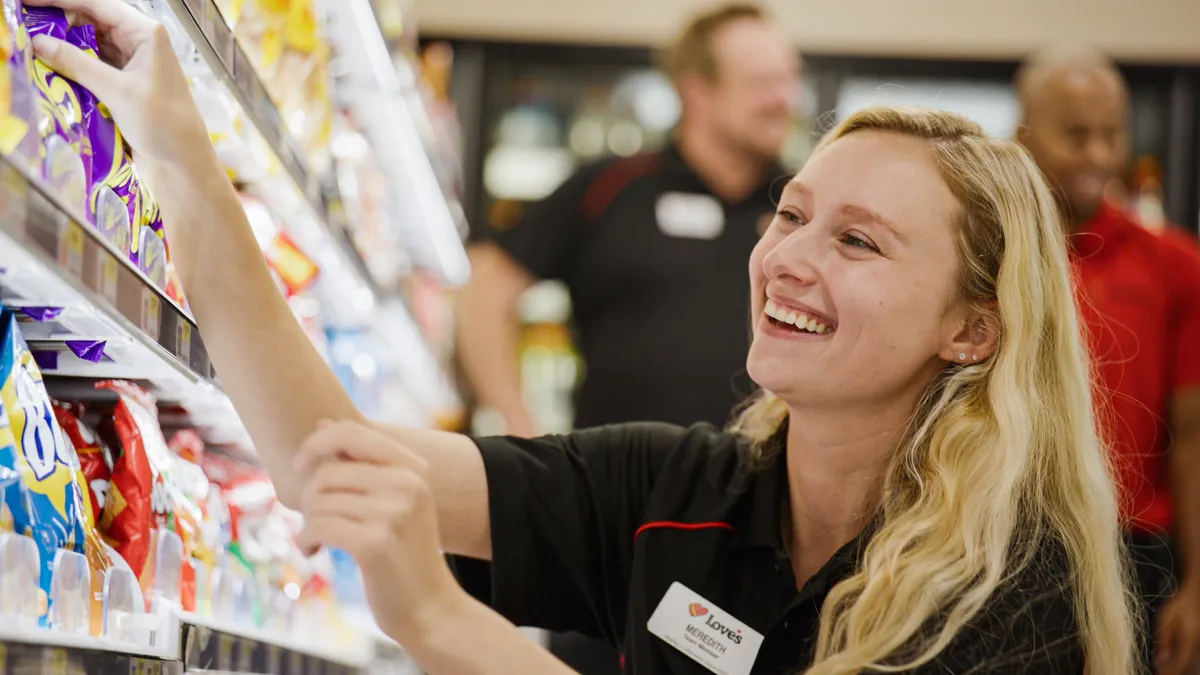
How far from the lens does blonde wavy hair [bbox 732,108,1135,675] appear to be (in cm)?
149

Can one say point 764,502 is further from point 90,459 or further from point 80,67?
point 80,67

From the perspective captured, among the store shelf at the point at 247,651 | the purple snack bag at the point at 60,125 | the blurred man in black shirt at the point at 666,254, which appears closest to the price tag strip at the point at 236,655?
the store shelf at the point at 247,651

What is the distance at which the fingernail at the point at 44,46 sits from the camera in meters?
1.25

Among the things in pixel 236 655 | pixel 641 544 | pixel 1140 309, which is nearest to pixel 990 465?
pixel 641 544

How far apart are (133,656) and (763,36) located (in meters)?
2.59

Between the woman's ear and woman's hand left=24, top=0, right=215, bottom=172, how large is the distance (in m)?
0.95

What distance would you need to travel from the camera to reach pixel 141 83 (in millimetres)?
1327

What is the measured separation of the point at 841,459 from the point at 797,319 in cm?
20

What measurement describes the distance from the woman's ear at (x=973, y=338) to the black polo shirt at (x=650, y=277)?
125cm

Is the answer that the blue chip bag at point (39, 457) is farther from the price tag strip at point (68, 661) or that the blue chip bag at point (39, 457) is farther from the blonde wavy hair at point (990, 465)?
the blonde wavy hair at point (990, 465)

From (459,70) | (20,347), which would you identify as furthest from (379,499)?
(459,70)

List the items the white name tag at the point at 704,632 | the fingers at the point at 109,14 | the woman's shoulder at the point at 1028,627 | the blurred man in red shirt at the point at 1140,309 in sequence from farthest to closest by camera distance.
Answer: the blurred man in red shirt at the point at 1140,309
the white name tag at the point at 704,632
the woman's shoulder at the point at 1028,627
the fingers at the point at 109,14

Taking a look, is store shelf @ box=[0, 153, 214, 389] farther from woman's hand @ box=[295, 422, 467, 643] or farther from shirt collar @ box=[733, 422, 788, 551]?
shirt collar @ box=[733, 422, 788, 551]

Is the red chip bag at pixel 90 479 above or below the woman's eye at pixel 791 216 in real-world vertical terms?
below
